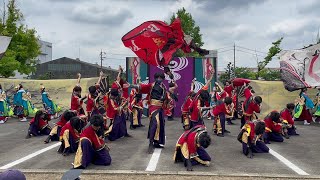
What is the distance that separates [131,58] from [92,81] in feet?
7.95

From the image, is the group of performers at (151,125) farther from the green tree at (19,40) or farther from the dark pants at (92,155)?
the green tree at (19,40)

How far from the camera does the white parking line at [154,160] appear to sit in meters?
7.27

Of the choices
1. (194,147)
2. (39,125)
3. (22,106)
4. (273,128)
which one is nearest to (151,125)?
(194,147)

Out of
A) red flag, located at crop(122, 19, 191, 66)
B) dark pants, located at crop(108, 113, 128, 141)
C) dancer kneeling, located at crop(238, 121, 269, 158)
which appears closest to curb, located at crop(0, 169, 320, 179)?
dancer kneeling, located at crop(238, 121, 269, 158)

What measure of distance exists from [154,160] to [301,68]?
35.2 feet

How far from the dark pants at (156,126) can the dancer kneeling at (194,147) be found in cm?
149

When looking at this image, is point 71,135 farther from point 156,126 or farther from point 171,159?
point 171,159

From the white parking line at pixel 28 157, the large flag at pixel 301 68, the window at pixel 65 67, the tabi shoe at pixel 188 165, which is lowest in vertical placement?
the white parking line at pixel 28 157

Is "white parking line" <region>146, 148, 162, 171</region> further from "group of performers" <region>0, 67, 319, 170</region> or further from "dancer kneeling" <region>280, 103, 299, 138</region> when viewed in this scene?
"dancer kneeling" <region>280, 103, 299, 138</region>

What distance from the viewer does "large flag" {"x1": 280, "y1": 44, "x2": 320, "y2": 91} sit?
1576 cm

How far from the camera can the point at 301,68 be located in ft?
52.6

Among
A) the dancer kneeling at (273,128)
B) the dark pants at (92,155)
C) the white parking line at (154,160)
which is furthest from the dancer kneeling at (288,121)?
the dark pants at (92,155)

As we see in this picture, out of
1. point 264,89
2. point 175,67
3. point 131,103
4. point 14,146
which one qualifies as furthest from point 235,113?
point 14,146

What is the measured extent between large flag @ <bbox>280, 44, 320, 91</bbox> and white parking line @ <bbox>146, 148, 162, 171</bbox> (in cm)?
919
